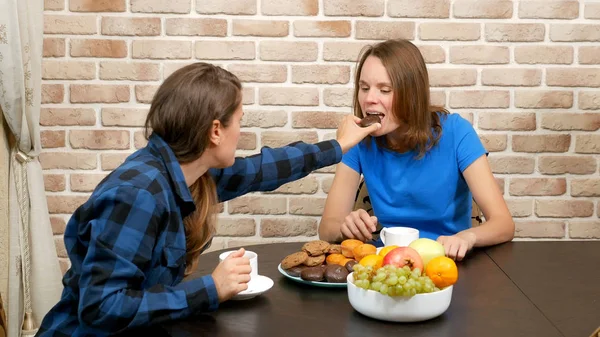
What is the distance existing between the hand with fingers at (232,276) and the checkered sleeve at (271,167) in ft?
1.43

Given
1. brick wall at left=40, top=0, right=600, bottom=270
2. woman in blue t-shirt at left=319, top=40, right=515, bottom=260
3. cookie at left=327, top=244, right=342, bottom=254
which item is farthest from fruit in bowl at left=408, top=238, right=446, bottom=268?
brick wall at left=40, top=0, right=600, bottom=270

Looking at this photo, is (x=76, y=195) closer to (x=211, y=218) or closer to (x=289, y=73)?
(x=289, y=73)

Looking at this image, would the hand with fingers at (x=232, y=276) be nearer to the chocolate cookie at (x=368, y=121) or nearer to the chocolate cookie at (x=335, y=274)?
the chocolate cookie at (x=335, y=274)

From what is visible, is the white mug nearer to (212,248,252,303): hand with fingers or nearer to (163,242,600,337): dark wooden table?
(163,242,600,337): dark wooden table

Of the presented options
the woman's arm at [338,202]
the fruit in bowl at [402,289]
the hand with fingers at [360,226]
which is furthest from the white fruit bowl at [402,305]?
the woman's arm at [338,202]

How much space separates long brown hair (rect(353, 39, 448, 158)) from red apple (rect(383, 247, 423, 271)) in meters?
0.87

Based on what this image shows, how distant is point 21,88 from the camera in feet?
8.67

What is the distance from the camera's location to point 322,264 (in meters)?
1.85

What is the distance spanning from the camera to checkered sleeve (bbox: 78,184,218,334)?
1.48 metres

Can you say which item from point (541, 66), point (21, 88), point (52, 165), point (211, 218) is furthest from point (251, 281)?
point (541, 66)

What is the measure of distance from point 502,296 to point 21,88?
5.93 feet

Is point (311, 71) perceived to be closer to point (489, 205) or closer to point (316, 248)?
point (489, 205)

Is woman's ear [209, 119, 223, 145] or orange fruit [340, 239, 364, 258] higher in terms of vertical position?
woman's ear [209, 119, 223, 145]

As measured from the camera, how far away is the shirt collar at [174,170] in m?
1.68
